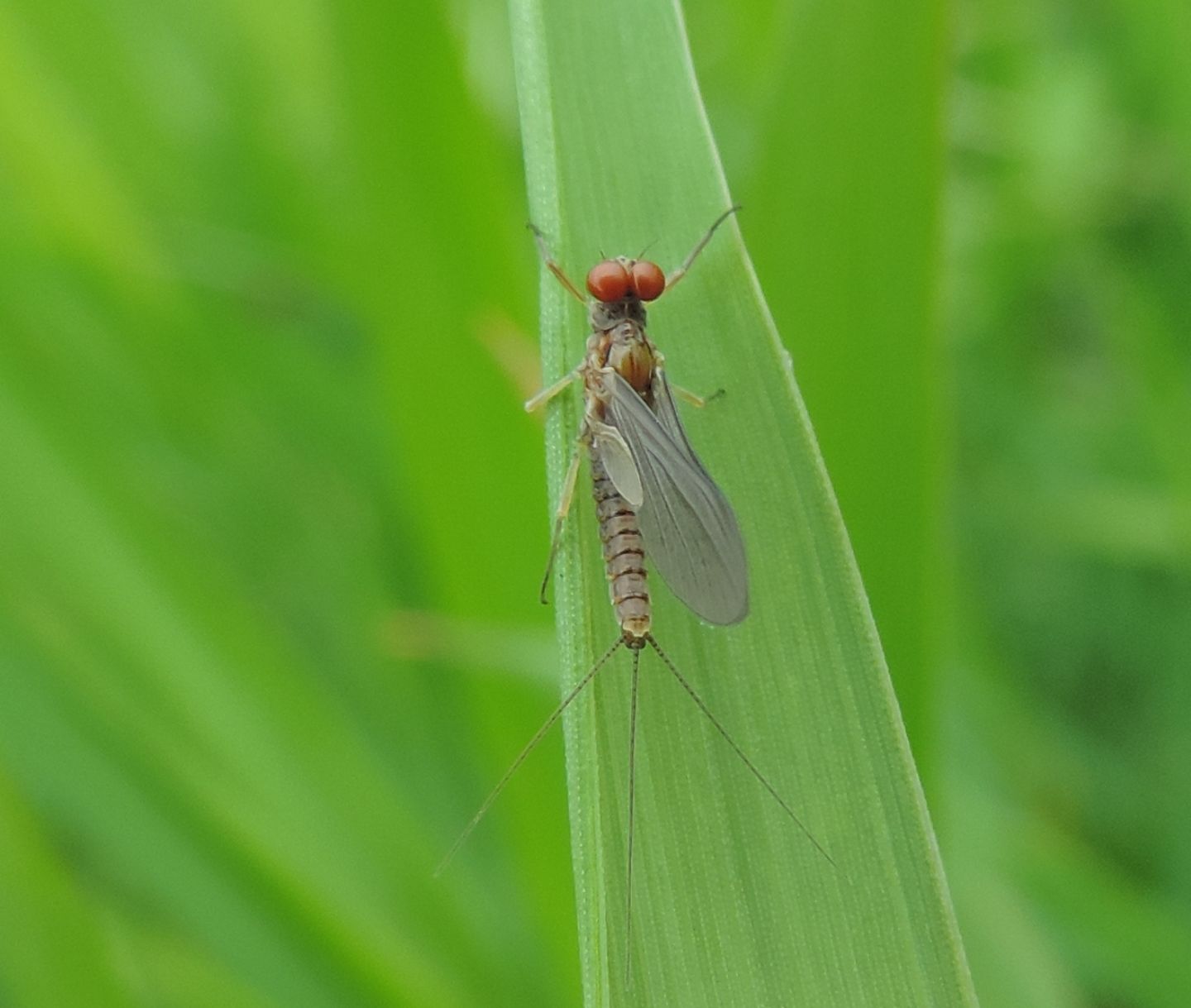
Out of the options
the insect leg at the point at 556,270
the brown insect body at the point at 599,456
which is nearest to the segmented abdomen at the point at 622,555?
the brown insect body at the point at 599,456

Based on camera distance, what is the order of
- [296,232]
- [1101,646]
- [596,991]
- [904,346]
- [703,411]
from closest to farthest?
1. [596,991]
2. [703,411]
3. [904,346]
4. [296,232]
5. [1101,646]

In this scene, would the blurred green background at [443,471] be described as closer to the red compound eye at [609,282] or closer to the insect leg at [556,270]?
the red compound eye at [609,282]

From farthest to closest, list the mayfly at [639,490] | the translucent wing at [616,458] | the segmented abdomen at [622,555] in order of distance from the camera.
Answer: the translucent wing at [616,458] < the segmented abdomen at [622,555] < the mayfly at [639,490]

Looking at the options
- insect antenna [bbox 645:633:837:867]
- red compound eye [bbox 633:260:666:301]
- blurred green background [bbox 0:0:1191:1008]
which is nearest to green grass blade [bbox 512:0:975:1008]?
insect antenna [bbox 645:633:837:867]

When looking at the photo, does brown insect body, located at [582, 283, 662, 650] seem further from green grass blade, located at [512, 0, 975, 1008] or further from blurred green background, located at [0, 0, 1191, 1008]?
blurred green background, located at [0, 0, 1191, 1008]

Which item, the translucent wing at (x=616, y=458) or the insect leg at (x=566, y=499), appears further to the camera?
the translucent wing at (x=616, y=458)

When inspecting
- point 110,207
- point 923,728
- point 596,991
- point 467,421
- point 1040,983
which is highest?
point 110,207

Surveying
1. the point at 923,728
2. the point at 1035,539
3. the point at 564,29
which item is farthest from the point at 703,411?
the point at 1035,539

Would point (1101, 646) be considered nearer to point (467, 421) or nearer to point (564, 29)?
point (467, 421)
